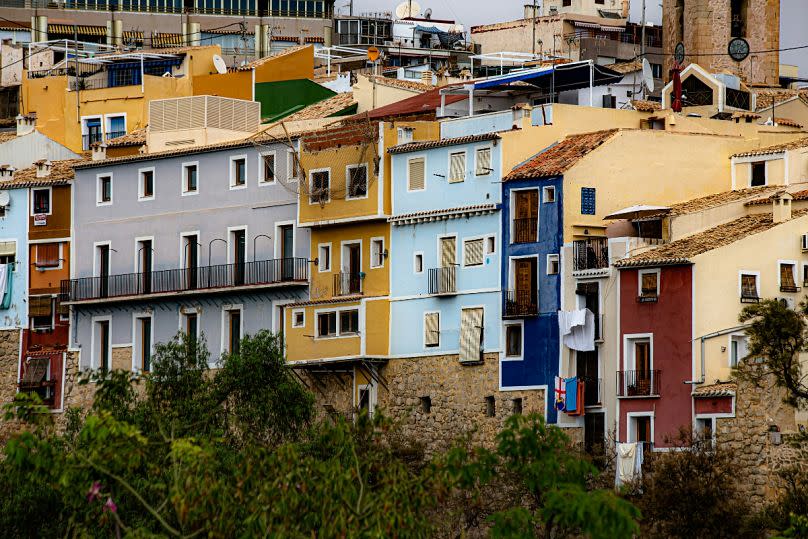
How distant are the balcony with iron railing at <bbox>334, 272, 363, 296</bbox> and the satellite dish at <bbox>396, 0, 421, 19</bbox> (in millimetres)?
48028

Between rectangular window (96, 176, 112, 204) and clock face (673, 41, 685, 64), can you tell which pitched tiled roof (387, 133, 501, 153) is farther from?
clock face (673, 41, 685, 64)

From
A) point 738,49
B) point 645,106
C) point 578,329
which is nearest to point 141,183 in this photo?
point 645,106

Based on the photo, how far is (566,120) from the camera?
226ft

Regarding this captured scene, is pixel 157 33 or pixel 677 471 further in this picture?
pixel 157 33

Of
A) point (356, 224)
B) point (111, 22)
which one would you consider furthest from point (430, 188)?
point (111, 22)

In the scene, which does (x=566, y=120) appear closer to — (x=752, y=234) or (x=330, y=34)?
(x=752, y=234)

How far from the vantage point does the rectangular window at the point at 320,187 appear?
71.1 metres

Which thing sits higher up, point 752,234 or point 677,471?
point 752,234

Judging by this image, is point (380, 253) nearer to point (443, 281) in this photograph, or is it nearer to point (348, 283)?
point (348, 283)

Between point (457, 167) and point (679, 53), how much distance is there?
39.7m

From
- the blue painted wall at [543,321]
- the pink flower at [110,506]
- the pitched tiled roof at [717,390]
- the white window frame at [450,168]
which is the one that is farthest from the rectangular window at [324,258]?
the pink flower at [110,506]

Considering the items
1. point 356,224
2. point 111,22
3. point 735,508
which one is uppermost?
point 111,22

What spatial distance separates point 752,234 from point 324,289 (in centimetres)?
1506

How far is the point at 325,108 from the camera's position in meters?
80.6
